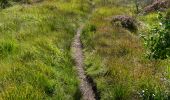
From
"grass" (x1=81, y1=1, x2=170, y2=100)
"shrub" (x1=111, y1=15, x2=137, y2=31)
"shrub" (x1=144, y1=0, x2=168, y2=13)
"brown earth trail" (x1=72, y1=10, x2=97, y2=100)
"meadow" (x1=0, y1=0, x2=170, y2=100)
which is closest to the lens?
"meadow" (x1=0, y1=0, x2=170, y2=100)

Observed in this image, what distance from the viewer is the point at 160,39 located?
1373 cm

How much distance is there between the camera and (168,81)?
1420 centimetres

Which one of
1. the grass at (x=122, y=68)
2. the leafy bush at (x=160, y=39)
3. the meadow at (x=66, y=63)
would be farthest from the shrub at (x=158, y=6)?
the leafy bush at (x=160, y=39)

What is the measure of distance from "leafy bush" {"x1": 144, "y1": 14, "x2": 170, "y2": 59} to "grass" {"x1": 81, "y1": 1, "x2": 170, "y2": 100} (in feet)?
3.62

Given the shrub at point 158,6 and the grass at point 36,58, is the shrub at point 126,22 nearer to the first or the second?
the grass at point 36,58

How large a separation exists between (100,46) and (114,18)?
872 centimetres

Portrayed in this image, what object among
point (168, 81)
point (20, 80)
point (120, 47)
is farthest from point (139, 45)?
point (20, 80)

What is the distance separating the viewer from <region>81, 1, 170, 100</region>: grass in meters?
14.3

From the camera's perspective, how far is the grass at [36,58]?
45.0 feet

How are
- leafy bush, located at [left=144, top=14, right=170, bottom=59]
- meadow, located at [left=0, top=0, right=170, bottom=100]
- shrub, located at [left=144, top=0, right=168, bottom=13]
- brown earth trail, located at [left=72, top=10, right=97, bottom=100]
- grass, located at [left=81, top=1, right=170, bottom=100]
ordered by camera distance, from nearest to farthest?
leafy bush, located at [left=144, top=14, right=170, bottom=59] < meadow, located at [left=0, top=0, right=170, bottom=100] < grass, located at [left=81, top=1, right=170, bottom=100] < brown earth trail, located at [left=72, top=10, right=97, bottom=100] < shrub, located at [left=144, top=0, right=168, bottom=13]

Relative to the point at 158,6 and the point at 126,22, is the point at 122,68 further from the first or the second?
the point at 158,6

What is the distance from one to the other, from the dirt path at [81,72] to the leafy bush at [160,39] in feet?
9.78

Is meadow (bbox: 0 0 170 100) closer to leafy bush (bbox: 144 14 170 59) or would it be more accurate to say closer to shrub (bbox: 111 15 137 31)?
leafy bush (bbox: 144 14 170 59)

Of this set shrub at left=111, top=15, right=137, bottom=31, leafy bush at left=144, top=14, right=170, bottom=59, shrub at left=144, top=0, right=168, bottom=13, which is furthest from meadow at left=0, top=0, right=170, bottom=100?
shrub at left=144, top=0, right=168, bottom=13
